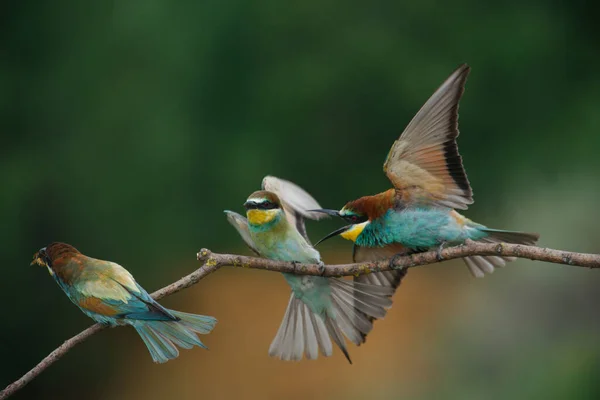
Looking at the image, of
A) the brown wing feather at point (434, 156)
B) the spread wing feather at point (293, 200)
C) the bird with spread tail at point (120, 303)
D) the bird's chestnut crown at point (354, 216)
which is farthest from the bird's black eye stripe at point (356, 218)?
the bird with spread tail at point (120, 303)

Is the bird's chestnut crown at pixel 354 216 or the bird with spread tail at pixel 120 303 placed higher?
the bird's chestnut crown at pixel 354 216

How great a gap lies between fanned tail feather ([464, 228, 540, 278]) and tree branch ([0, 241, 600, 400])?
0.48 m

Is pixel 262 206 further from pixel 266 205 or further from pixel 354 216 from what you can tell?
pixel 354 216

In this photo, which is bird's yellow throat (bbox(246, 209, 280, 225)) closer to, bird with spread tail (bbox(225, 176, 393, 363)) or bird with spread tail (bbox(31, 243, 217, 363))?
bird with spread tail (bbox(225, 176, 393, 363))

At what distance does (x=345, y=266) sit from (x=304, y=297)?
2.29 feet

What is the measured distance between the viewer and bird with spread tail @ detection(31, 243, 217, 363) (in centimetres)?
139

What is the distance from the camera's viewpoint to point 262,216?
2.00 meters

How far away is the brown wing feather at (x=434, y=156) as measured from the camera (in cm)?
145

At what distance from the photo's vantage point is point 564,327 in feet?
16.6

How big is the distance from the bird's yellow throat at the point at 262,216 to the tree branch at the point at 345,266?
0.52m

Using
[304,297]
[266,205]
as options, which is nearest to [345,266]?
[266,205]

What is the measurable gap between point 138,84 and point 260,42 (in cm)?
116

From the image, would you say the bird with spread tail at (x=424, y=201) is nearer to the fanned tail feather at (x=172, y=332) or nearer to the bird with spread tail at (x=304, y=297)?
the bird with spread tail at (x=304, y=297)

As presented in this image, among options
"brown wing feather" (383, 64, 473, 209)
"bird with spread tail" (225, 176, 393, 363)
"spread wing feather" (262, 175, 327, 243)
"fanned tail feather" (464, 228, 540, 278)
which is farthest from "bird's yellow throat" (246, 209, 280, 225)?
"fanned tail feather" (464, 228, 540, 278)
